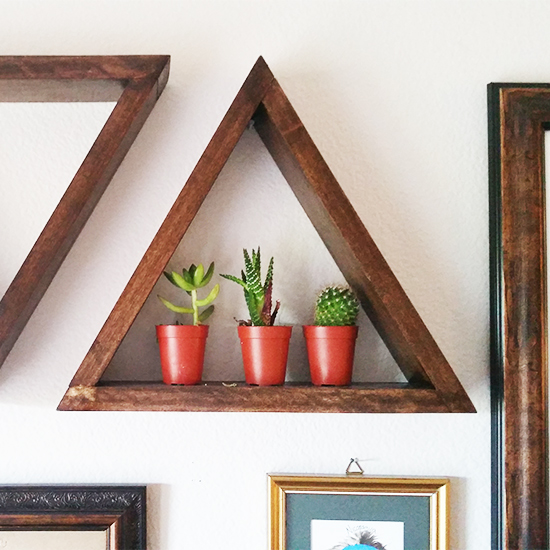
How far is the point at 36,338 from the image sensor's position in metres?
0.88

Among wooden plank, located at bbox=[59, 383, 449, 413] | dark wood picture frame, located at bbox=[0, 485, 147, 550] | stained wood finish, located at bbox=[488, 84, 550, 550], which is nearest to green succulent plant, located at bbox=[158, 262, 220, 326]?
wooden plank, located at bbox=[59, 383, 449, 413]

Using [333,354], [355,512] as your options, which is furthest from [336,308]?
[355,512]

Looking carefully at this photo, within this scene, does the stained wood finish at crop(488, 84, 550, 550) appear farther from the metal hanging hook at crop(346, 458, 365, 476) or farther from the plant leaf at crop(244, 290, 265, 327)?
the plant leaf at crop(244, 290, 265, 327)

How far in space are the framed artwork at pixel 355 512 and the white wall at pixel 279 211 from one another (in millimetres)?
23

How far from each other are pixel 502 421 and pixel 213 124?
0.56 meters

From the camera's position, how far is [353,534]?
87cm

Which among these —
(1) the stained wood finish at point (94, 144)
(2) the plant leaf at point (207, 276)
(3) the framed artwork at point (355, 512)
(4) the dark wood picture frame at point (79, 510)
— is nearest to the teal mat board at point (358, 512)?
(3) the framed artwork at point (355, 512)

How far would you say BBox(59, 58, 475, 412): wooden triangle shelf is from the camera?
76 cm

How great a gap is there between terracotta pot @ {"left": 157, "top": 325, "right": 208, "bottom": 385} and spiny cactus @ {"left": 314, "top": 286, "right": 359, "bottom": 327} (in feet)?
0.52

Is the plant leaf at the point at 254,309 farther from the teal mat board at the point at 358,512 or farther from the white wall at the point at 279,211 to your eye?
the teal mat board at the point at 358,512

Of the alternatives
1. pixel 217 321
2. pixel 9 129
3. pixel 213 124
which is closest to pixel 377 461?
pixel 217 321

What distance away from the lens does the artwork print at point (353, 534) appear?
2.85ft

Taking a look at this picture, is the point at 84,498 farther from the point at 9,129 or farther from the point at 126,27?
the point at 126,27

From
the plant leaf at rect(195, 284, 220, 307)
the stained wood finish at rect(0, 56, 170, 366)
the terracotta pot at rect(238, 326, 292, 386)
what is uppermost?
the stained wood finish at rect(0, 56, 170, 366)
